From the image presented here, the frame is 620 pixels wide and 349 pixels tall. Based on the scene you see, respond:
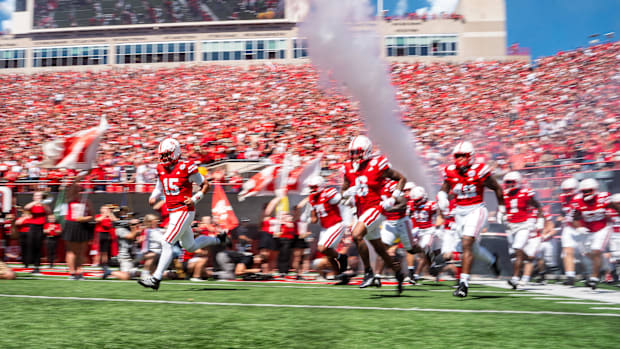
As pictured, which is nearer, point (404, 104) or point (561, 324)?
point (561, 324)

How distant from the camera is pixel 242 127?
26.3 meters

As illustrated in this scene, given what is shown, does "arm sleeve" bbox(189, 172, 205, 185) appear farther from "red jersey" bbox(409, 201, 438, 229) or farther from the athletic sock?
"red jersey" bbox(409, 201, 438, 229)

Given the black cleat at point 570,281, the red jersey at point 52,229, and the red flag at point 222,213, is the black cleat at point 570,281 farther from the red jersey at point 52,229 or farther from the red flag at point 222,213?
the red jersey at point 52,229

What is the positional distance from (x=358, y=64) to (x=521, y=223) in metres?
6.73

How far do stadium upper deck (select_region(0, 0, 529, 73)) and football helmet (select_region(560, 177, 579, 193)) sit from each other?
30.6 m

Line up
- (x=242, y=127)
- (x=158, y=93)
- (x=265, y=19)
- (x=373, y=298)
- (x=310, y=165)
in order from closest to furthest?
1. (x=373, y=298)
2. (x=310, y=165)
3. (x=242, y=127)
4. (x=158, y=93)
5. (x=265, y=19)


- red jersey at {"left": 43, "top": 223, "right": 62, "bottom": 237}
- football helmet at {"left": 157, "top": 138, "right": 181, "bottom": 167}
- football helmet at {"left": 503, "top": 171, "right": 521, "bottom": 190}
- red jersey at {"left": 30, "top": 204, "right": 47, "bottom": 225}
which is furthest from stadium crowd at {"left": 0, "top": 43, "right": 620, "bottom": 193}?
football helmet at {"left": 157, "top": 138, "right": 181, "bottom": 167}

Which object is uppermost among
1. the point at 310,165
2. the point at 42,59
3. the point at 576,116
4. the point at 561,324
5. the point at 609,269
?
the point at 42,59

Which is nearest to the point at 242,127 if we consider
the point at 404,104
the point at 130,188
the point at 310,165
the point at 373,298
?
the point at 404,104

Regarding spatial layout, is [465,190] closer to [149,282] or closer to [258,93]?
[149,282]

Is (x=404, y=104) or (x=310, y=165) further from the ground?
(x=404, y=104)

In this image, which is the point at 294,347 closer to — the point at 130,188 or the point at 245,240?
the point at 245,240

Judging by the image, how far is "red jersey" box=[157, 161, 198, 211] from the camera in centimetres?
753

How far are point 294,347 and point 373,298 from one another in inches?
123
